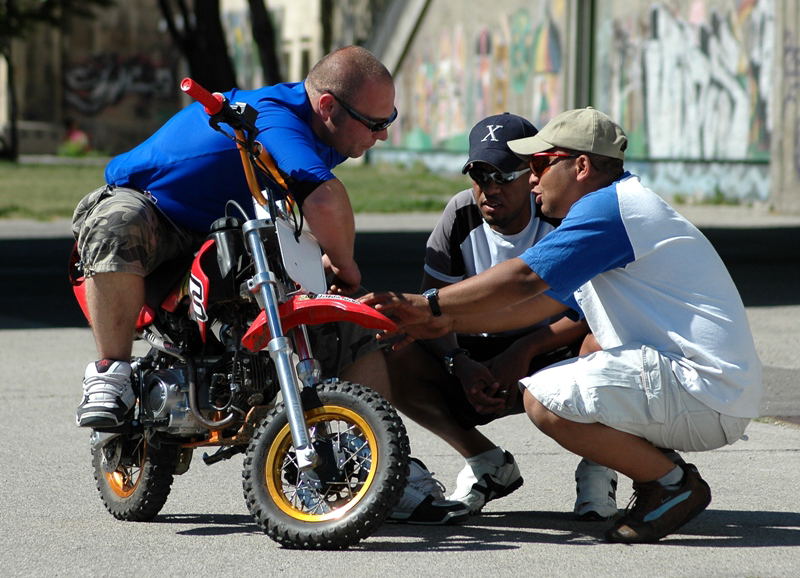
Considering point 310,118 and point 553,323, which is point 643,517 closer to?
point 553,323

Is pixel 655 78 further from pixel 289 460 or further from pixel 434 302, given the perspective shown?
pixel 289 460

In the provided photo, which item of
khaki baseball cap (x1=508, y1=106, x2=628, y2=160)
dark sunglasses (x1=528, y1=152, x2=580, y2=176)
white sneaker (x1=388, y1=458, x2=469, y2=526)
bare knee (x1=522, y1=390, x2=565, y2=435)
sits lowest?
white sneaker (x1=388, y1=458, x2=469, y2=526)

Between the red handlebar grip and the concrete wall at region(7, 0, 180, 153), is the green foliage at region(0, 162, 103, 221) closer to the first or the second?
the concrete wall at region(7, 0, 180, 153)

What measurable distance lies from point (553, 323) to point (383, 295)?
38.2 inches

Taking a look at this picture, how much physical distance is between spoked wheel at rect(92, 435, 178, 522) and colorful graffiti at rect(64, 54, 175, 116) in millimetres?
51968

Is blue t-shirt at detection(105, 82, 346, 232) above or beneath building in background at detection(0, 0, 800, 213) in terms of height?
above

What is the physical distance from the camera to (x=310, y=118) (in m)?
4.70

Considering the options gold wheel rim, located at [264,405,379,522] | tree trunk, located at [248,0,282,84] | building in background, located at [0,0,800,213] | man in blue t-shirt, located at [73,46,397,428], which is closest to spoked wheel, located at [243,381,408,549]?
gold wheel rim, located at [264,405,379,522]

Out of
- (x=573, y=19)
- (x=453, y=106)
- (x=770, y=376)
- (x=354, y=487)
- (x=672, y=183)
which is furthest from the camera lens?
(x=453, y=106)

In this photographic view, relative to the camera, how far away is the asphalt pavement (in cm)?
430

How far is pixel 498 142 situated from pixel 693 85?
1947 centimetres

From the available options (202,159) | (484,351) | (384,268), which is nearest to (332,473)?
(202,159)

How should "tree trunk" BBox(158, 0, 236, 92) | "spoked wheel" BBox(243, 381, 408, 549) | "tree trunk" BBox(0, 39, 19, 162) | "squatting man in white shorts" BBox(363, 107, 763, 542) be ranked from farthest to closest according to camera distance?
1. "tree trunk" BBox(0, 39, 19, 162)
2. "tree trunk" BBox(158, 0, 236, 92)
3. "squatting man in white shorts" BBox(363, 107, 763, 542)
4. "spoked wheel" BBox(243, 381, 408, 549)

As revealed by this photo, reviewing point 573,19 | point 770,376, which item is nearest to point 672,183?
point 573,19
